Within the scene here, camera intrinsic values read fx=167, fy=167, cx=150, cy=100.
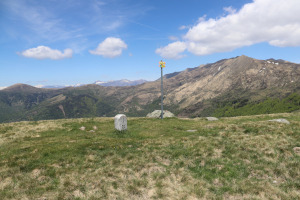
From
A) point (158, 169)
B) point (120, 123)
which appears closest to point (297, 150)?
point (158, 169)

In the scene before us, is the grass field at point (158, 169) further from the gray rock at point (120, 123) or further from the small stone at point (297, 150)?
the gray rock at point (120, 123)

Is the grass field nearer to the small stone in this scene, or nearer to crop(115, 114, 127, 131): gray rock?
the small stone

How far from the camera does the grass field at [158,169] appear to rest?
10023 mm

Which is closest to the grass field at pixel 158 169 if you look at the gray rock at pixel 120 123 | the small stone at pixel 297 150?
the small stone at pixel 297 150

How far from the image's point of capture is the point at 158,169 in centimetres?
1311

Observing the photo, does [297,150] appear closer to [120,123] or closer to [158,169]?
[158,169]

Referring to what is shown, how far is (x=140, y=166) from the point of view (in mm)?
13688

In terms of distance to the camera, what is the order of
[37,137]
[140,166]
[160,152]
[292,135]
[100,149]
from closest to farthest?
[140,166], [160,152], [100,149], [292,135], [37,137]

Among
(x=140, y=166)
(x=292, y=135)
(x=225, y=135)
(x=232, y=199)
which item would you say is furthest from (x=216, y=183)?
(x=292, y=135)

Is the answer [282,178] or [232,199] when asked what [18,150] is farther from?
[282,178]

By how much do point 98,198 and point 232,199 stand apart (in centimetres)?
760

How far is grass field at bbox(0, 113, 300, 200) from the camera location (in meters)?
10.0

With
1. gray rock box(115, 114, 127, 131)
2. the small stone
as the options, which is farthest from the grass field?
gray rock box(115, 114, 127, 131)

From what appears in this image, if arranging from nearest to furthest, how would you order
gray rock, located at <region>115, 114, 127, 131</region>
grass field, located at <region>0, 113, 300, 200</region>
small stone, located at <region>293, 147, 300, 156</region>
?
grass field, located at <region>0, 113, 300, 200</region>, small stone, located at <region>293, 147, 300, 156</region>, gray rock, located at <region>115, 114, 127, 131</region>
